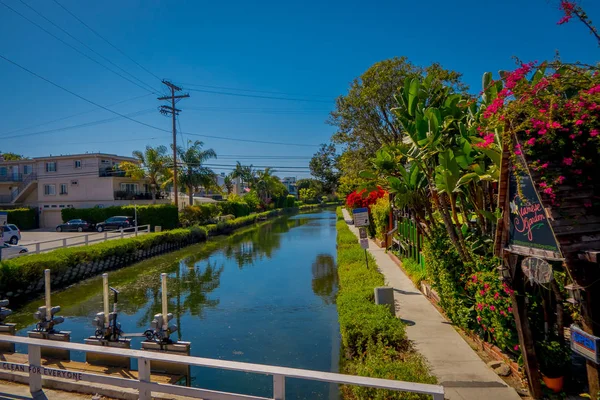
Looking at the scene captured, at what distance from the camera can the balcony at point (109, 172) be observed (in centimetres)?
4150

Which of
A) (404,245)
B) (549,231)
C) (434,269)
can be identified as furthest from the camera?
(404,245)

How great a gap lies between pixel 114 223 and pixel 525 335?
115ft

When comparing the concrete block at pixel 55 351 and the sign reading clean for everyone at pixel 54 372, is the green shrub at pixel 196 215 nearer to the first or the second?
the concrete block at pixel 55 351

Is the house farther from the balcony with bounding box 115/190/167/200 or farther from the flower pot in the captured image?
the flower pot

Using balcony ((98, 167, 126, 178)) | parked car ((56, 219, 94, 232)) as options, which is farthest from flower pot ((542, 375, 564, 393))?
balcony ((98, 167, 126, 178))

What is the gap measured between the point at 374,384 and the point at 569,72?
3.75 meters

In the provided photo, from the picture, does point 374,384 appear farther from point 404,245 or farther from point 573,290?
point 404,245

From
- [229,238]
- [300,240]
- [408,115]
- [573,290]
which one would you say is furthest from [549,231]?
[229,238]

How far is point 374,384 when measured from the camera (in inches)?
126

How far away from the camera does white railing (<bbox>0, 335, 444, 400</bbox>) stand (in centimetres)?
323

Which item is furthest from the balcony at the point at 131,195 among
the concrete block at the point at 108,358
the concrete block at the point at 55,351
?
the concrete block at the point at 108,358

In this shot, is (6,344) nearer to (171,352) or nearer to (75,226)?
(171,352)

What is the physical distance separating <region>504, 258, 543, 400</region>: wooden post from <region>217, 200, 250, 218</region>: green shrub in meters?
43.8

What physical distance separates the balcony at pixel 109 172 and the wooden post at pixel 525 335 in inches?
1693
